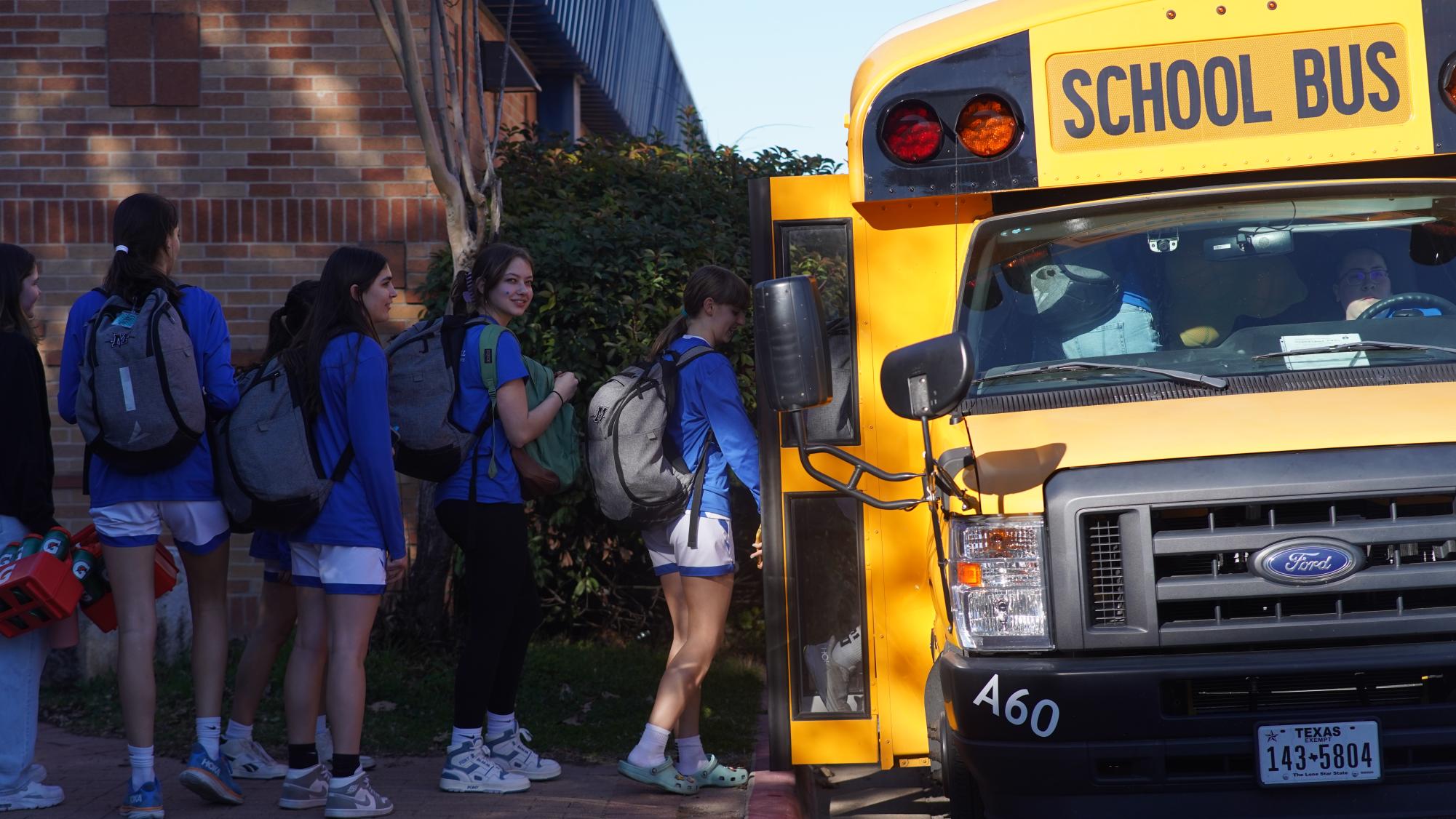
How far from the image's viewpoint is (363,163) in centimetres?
873

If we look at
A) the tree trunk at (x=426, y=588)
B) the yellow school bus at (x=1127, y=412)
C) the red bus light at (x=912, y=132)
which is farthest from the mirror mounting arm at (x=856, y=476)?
the tree trunk at (x=426, y=588)

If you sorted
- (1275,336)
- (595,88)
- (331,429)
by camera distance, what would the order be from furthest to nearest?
1. (595,88)
2. (331,429)
3. (1275,336)

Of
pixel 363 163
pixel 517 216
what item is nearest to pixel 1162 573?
pixel 517 216

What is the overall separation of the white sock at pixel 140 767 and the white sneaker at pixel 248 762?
668mm

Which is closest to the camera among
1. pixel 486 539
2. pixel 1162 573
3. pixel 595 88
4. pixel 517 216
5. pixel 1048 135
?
pixel 1162 573

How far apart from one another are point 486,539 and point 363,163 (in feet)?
13.3

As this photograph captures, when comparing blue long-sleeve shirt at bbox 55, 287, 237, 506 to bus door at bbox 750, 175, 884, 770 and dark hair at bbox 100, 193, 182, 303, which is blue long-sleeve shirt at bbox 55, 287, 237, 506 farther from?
bus door at bbox 750, 175, 884, 770

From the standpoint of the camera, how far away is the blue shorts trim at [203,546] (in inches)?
200

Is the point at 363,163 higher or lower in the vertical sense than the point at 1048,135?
higher

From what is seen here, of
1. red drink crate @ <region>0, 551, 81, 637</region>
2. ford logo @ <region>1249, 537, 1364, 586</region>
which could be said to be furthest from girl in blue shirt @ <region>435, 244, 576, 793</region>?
ford logo @ <region>1249, 537, 1364, 586</region>

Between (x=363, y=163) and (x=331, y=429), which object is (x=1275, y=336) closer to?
(x=331, y=429)

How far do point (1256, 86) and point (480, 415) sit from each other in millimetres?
3014

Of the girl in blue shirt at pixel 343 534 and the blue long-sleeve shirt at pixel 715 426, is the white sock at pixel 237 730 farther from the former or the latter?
the blue long-sleeve shirt at pixel 715 426

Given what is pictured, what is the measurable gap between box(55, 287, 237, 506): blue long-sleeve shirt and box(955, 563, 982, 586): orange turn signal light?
2808 mm
